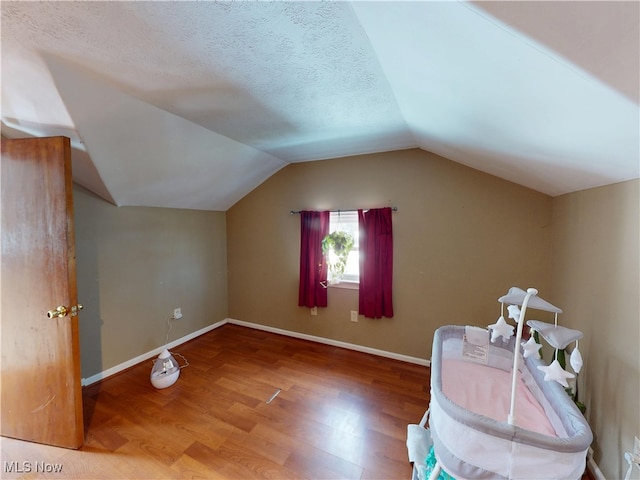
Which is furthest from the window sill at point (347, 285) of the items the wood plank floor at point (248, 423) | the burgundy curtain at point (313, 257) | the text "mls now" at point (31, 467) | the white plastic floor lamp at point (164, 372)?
the text "mls now" at point (31, 467)

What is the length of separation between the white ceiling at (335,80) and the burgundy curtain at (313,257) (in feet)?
3.49

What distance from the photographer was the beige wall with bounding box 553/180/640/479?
1159mm

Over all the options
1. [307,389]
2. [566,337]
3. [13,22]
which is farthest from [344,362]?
[13,22]

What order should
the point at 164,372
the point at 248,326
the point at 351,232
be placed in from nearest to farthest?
the point at 164,372
the point at 351,232
the point at 248,326

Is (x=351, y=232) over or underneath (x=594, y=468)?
over

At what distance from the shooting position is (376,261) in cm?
265

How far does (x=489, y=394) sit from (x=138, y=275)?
316 centimetres

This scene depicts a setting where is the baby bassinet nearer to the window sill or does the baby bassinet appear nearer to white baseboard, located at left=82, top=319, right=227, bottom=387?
the window sill

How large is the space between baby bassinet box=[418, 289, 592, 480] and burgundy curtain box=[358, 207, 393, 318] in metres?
1.22

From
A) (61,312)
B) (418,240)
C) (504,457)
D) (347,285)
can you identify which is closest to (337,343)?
(347,285)

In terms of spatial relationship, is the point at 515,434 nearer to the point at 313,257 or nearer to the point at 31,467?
the point at 313,257

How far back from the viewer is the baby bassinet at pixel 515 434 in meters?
0.83

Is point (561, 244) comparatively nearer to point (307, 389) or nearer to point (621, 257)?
point (621, 257)

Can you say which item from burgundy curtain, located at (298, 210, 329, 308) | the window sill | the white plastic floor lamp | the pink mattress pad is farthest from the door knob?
the pink mattress pad
